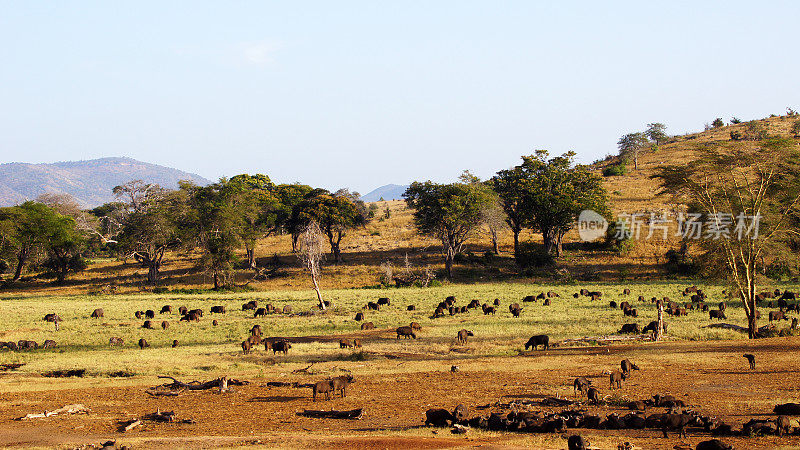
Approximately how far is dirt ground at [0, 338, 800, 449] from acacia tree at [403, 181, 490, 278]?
3757 cm

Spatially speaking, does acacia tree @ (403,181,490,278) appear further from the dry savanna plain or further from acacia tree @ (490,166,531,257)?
the dry savanna plain

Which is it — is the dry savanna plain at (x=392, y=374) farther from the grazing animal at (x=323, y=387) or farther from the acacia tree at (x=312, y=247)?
the acacia tree at (x=312, y=247)

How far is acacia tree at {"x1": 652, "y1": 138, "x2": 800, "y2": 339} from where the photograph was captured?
24.2 meters

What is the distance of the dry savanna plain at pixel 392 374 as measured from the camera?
12.8m

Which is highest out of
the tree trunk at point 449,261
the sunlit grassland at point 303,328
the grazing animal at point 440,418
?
the tree trunk at point 449,261

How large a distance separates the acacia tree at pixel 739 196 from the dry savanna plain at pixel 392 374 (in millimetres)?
2966

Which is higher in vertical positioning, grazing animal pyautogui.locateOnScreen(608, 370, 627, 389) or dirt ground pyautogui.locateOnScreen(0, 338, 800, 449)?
grazing animal pyautogui.locateOnScreen(608, 370, 627, 389)

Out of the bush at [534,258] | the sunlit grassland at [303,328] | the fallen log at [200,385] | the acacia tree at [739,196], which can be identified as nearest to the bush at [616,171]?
the bush at [534,258]

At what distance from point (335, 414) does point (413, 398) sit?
264 cm

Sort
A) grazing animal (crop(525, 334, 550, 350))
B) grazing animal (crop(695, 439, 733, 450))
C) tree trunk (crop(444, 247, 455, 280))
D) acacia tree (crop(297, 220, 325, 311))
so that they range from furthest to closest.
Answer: tree trunk (crop(444, 247, 455, 280)) < acacia tree (crop(297, 220, 325, 311)) < grazing animal (crop(525, 334, 550, 350)) < grazing animal (crop(695, 439, 733, 450))

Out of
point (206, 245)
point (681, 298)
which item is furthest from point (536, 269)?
point (206, 245)

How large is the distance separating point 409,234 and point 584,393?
2559 inches

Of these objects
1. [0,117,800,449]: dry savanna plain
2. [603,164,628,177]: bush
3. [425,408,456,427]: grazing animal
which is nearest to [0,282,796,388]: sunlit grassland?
[0,117,800,449]: dry savanna plain

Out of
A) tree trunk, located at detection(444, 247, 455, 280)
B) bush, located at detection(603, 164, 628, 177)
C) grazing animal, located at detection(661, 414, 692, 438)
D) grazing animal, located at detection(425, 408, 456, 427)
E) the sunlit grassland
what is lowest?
the sunlit grassland
